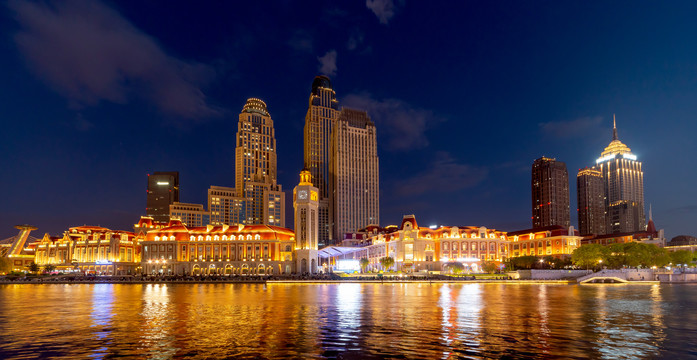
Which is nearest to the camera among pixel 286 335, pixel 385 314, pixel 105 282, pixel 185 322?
pixel 286 335

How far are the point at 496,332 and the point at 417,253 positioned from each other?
119750 millimetres

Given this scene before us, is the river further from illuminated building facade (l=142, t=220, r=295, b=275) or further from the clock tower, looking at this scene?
illuminated building facade (l=142, t=220, r=295, b=275)

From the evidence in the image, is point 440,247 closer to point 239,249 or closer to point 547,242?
point 547,242

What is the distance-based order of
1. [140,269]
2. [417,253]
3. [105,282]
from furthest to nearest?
[140,269] → [417,253] → [105,282]

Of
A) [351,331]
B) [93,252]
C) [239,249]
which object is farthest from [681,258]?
[93,252]

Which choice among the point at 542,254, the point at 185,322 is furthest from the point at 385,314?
the point at 542,254

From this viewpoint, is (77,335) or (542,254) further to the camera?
(542,254)

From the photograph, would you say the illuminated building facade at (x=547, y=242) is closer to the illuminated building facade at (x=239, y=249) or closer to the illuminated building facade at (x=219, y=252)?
the illuminated building facade at (x=239, y=249)

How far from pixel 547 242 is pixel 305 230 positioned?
262 ft

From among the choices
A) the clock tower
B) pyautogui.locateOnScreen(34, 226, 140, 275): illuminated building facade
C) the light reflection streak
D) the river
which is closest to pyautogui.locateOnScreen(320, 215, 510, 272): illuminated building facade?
the clock tower

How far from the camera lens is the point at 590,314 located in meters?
46.3

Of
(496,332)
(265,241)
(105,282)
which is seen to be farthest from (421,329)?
(265,241)

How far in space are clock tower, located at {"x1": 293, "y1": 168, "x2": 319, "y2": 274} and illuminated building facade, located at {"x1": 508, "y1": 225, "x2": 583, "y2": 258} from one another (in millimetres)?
70656

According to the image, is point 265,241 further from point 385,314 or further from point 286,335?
point 286,335
